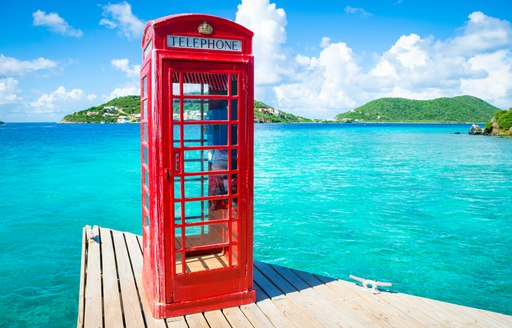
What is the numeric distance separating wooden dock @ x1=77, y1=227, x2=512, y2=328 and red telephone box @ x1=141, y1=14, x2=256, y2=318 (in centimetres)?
21

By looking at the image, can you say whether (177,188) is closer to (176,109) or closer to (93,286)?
(176,109)

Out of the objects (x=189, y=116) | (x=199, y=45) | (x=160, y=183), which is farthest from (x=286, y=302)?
(x=199, y=45)

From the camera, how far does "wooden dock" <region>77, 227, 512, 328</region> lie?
4355 millimetres

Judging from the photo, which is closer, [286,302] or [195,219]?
[286,302]

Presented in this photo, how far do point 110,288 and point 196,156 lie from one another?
6.85ft

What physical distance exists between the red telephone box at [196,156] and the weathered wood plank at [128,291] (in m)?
0.18

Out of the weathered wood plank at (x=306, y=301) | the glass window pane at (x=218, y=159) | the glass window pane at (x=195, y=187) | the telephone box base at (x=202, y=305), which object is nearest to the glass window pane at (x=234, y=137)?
the glass window pane at (x=218, y=159)

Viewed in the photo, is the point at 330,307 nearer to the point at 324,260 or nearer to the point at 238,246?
the point at 238,246

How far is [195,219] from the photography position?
527 cm

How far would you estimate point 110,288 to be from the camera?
5.17 meters

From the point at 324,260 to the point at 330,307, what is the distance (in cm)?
538

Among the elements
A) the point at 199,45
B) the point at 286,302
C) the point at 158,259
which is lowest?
the point at 286,302

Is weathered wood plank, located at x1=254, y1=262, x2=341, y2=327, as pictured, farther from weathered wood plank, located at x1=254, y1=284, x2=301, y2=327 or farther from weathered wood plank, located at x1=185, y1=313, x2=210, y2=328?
weathered wood plank, located at x1=185, y1=313, x2=210, y2=328

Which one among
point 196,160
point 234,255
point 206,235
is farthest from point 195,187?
point 234,255
